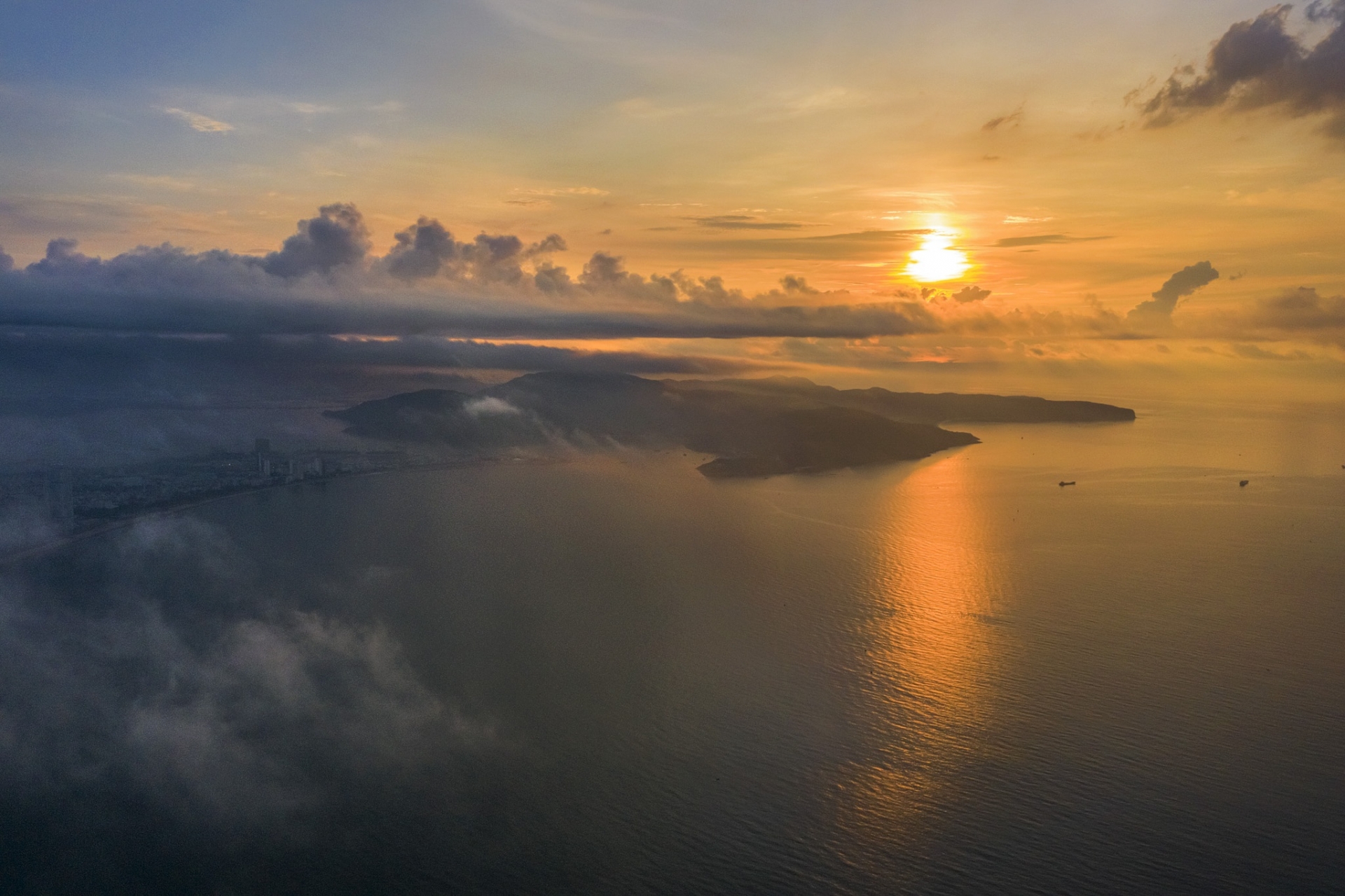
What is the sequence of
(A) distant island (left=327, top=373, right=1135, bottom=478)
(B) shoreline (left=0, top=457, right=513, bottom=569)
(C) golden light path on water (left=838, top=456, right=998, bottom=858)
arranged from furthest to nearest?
(A) distant island (left=327, top=373, right=1135, bottom=478) < (B) shoreline (left=0, top=457, right=513, bottom=569) < (C) golden light path on water (left=838, top=456, right=998, bottom=858)

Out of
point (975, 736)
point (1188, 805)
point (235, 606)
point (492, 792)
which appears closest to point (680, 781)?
point (492, 792)

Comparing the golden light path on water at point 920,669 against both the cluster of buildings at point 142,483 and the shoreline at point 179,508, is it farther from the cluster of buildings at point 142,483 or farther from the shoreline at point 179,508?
the cluster of buildings at point 142,483

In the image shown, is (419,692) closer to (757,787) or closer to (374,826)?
(374,826)

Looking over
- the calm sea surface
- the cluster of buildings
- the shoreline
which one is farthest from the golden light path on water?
the cluster of buildings

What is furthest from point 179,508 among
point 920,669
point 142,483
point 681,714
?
point 920,669

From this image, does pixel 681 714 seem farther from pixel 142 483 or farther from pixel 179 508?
pixel 142 483

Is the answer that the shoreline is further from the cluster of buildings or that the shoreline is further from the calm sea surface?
the calm sea surface
